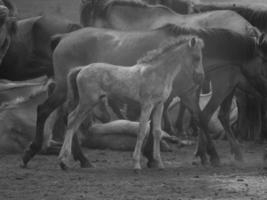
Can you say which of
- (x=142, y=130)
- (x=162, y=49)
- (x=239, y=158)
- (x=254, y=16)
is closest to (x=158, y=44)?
(x=162, y=49)

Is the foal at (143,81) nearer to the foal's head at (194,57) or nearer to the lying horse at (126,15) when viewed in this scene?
the foal's head at (194,57)

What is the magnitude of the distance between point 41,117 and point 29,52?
308 centimetres

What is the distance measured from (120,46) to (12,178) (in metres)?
2.33

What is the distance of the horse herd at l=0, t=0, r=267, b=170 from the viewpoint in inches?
377

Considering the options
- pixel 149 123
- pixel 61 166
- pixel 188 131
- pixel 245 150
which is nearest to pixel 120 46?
pixel 149 123

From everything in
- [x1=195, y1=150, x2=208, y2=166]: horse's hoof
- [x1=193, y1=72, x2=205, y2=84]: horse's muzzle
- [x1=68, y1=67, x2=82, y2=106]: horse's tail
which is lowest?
[x1=195, y1=150, x2=208, y2=166]: horse's hoof

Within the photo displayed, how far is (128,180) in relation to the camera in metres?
8.79

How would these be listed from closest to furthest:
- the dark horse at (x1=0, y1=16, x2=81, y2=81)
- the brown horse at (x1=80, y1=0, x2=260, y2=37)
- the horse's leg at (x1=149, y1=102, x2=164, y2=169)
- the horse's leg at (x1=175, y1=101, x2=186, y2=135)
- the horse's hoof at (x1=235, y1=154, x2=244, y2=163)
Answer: the horse's leg at (x1=149, y1=102, x2=164, y2=169), the horse's hoof at (x1=235, y1=154, x2=244, y2=163), the brown horse at (x1=80, y1=0, x2=260, y2=37), the dark horse at (x1=0, y1=16, x2=81, y2=81), the horse's leg at (x1=175, y1=101, x2=186, y2=135)

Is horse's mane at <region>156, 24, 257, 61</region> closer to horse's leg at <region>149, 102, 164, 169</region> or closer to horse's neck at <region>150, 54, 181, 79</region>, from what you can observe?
horse's neck at <region>150, 54, 181, 79</region>

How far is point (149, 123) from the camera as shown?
10.3 m

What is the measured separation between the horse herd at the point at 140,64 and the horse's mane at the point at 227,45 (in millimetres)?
11

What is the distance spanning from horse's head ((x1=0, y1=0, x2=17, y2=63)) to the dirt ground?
4.39ft

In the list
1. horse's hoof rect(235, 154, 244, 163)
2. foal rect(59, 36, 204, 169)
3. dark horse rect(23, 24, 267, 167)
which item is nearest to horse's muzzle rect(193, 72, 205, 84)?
foal rect(59, 36, 204, 169)

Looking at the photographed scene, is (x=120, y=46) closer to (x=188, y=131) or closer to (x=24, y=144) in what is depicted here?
(x=24, y=144)
